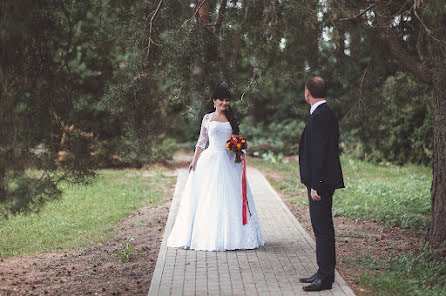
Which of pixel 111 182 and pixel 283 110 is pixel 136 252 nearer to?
pixel 111 182

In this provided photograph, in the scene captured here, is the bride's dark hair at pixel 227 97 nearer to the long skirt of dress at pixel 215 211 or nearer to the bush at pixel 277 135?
the long skirt of dress at pixel 215 211

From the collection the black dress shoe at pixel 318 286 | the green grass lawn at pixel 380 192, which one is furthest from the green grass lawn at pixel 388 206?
the black dress shoe at pixel 318 286

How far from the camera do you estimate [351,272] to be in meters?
7.08

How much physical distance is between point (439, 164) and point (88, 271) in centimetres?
498

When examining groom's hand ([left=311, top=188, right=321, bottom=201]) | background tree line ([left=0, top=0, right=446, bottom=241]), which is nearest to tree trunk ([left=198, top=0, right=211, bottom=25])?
background tree line ([left=0, top=0, right=446, bottom=241])

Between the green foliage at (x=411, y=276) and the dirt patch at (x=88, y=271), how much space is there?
2650mm

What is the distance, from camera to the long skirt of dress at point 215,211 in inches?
310

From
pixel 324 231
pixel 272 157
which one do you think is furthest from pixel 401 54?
pixel 272 157

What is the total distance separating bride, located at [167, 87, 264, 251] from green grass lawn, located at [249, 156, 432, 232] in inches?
131

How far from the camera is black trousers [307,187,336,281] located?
6.01 metres

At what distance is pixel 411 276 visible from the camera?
22.0 ft

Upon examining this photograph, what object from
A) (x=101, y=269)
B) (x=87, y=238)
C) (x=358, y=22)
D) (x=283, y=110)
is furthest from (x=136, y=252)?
(x=283, y=110)

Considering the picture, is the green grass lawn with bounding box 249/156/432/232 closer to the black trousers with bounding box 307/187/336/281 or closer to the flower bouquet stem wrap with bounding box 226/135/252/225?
the flower bouquet stem wrap with bounding box 226/135/252/225

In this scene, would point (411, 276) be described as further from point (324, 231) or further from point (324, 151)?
point (324, 151)
